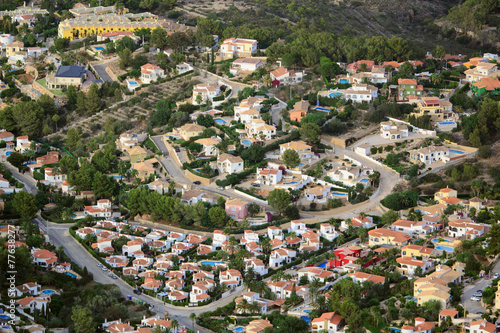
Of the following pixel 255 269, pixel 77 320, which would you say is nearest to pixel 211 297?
pixel 255 269

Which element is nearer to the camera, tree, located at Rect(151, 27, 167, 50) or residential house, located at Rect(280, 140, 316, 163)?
residential house, located at Rect(280, 140, 316, 163)

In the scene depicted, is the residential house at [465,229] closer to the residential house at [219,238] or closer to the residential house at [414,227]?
the residential house at [414,227]

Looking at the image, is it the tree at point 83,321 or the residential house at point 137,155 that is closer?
the tree at point 83,321

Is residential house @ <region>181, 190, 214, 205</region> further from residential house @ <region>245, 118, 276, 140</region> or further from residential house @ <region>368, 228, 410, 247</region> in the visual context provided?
residential house @ <region>368, 228, 410, 247</region>

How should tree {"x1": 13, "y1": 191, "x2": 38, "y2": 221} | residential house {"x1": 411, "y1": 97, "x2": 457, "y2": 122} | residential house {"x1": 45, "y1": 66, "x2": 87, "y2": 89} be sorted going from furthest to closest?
residential house {"x1": 45, "y1": 66, "x2": 87, "y2": 89} < residential house {"x1": 411, "y1": 97, "x2": 457, "y2": 122} < tree {"x1": 13, "y1": 191, "x2": 38, "y2": 221}


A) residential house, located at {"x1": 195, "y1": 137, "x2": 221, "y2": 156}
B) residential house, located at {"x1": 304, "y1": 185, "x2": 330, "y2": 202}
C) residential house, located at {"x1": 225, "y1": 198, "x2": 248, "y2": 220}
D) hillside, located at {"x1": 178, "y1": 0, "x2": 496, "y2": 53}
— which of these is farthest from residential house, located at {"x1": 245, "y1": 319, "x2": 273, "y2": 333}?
hillside, located at {"x1": 178, "y1": 0, "x2": 496, "y2": 53}

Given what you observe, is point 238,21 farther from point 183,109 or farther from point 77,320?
point 77,320

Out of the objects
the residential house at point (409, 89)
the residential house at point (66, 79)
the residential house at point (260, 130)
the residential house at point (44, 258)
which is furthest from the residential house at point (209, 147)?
the residential house at point (66, 79)
